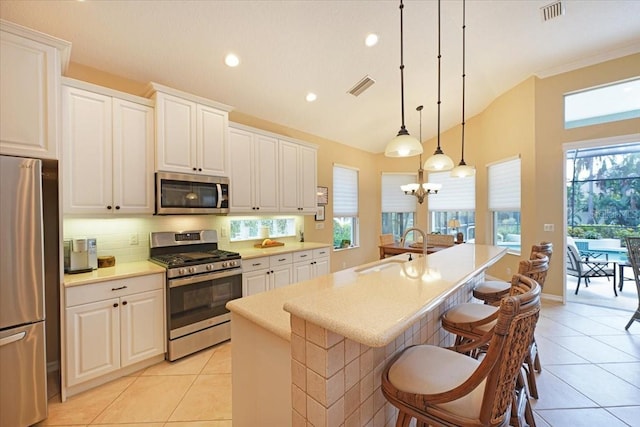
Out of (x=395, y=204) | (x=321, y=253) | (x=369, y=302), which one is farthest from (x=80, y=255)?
(x=395, y=204)

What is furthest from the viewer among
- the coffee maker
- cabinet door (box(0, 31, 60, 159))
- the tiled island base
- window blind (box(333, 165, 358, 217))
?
window blind (box(333, 165, 358, 217))

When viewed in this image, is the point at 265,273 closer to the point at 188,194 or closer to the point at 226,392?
the point at 188,194

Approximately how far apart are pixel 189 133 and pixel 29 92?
46.3 inches

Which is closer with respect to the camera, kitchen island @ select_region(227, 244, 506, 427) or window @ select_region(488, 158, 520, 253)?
kitchen island @ select_region(227, 244, 506, 427)

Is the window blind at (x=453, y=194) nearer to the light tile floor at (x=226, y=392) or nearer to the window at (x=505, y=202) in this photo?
the window at (x=505, y=202)

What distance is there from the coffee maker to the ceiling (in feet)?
5.59

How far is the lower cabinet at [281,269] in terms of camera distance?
125 inches

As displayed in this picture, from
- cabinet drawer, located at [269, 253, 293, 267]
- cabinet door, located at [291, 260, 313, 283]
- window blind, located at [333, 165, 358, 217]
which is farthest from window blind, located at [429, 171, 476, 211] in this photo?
cabinet drawer, located at [269, 253, 293, 267]

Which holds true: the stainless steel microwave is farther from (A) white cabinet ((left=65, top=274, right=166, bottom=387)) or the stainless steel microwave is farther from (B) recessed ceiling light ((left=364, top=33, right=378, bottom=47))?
(B) recessed ceiling light ((left=364, top=33, right=378, bottom=47))

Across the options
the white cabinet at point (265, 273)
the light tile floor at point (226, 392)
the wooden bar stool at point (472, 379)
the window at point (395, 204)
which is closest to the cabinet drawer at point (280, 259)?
the white cabinet at point (265, 273)

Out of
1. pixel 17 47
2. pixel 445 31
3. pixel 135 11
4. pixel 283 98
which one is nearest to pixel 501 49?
pixel 445 31

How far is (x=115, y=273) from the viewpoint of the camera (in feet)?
7.50

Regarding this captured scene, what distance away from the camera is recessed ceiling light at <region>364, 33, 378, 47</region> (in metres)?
2.99

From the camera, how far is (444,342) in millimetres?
2123
